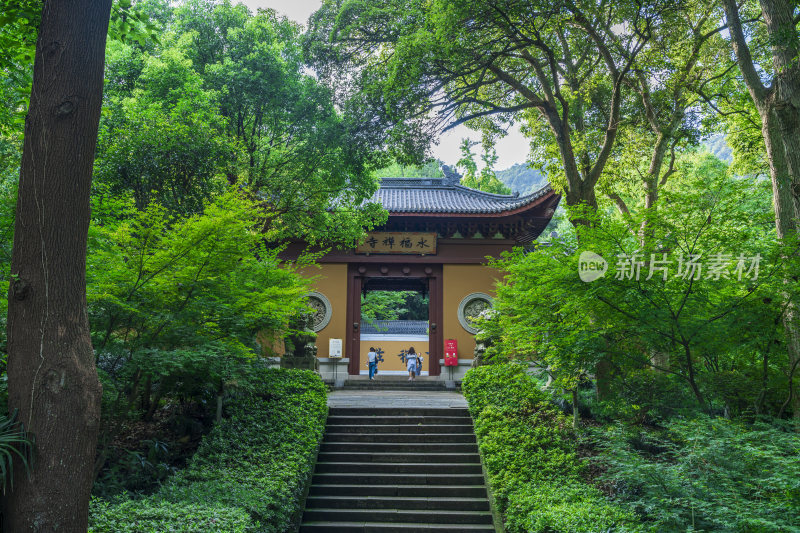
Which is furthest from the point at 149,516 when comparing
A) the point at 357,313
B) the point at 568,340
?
the point at 357,313

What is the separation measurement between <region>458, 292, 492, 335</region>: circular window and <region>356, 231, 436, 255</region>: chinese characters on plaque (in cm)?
147

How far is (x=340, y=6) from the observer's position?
29.6 feet

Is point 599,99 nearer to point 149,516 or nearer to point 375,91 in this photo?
point 375,91

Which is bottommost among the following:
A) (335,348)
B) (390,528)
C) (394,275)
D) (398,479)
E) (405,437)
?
(390,528)

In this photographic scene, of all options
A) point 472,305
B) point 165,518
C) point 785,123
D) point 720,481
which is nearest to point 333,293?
point 472,305

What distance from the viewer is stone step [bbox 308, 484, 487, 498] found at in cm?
664

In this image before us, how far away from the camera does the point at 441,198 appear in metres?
16.2

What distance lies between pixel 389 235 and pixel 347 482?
8064 millimetres

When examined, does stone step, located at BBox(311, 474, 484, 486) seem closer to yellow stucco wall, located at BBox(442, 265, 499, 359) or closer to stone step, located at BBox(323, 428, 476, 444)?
stone step, located at BBox(323, 428, 476, 444)

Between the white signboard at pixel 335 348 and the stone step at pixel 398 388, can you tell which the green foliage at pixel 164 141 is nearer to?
the white signboard at pixel 335 348

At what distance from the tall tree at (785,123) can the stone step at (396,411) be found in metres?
4.42

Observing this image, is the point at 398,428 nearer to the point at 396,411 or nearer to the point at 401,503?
the point at 396,411

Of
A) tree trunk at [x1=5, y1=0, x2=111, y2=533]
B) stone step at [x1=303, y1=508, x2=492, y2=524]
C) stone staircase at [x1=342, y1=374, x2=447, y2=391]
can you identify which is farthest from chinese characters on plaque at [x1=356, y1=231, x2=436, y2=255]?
tree trunk at [x1=5, y1=0, x2=111, y2=533]

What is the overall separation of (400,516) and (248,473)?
1.74 m
